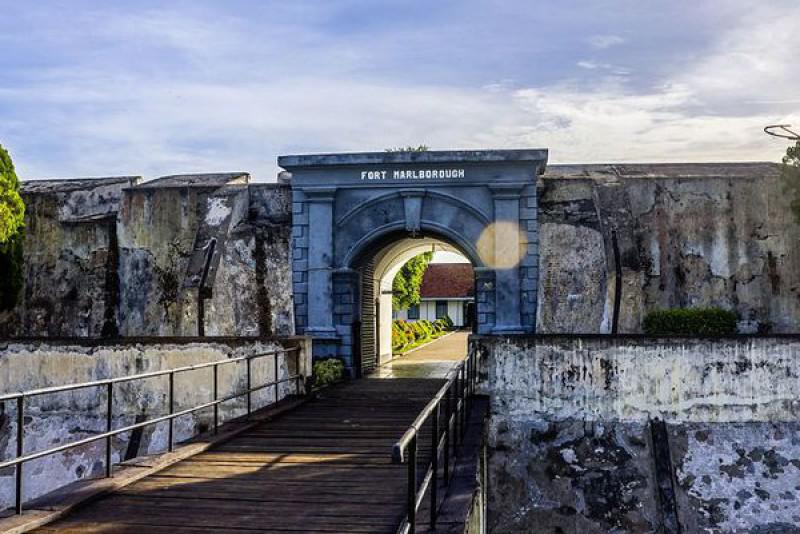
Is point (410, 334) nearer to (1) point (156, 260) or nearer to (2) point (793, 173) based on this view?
(1) point (156, 260)

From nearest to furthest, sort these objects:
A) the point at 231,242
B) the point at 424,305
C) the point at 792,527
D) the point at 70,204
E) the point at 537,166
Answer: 1. the point at 792,527
2. the point at 537,166
3. the point at 231,242
4. the point at 70,204
5. the point at 424,305

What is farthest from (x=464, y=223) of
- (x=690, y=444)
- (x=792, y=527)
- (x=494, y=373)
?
(x=792, y=527)

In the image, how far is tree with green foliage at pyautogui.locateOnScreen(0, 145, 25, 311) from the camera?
1572 cm

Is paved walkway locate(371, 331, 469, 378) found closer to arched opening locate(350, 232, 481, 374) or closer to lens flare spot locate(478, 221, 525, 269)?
arched opening locate(350, 232, 481, 374)

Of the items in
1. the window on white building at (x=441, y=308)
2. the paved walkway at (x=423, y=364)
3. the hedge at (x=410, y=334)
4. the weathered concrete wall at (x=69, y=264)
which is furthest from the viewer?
the window on white building at (x=441, y=308)

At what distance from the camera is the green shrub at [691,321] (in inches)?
582

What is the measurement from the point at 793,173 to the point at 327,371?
958 centimetres

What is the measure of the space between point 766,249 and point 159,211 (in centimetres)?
1238

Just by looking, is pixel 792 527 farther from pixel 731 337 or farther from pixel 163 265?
pixel 163 265

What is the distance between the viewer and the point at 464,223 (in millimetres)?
15594

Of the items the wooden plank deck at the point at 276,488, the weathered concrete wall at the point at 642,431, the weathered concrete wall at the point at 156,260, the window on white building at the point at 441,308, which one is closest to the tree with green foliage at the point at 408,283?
the window on white building at the point at 441,308

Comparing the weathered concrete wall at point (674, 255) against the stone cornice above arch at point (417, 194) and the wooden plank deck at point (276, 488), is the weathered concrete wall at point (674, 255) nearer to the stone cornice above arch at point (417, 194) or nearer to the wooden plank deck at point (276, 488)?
the stone cornice above arch at point (417, 194)

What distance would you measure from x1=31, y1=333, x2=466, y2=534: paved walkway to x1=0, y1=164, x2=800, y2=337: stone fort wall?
5873mm

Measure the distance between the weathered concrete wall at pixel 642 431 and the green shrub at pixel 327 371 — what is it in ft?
9.05
